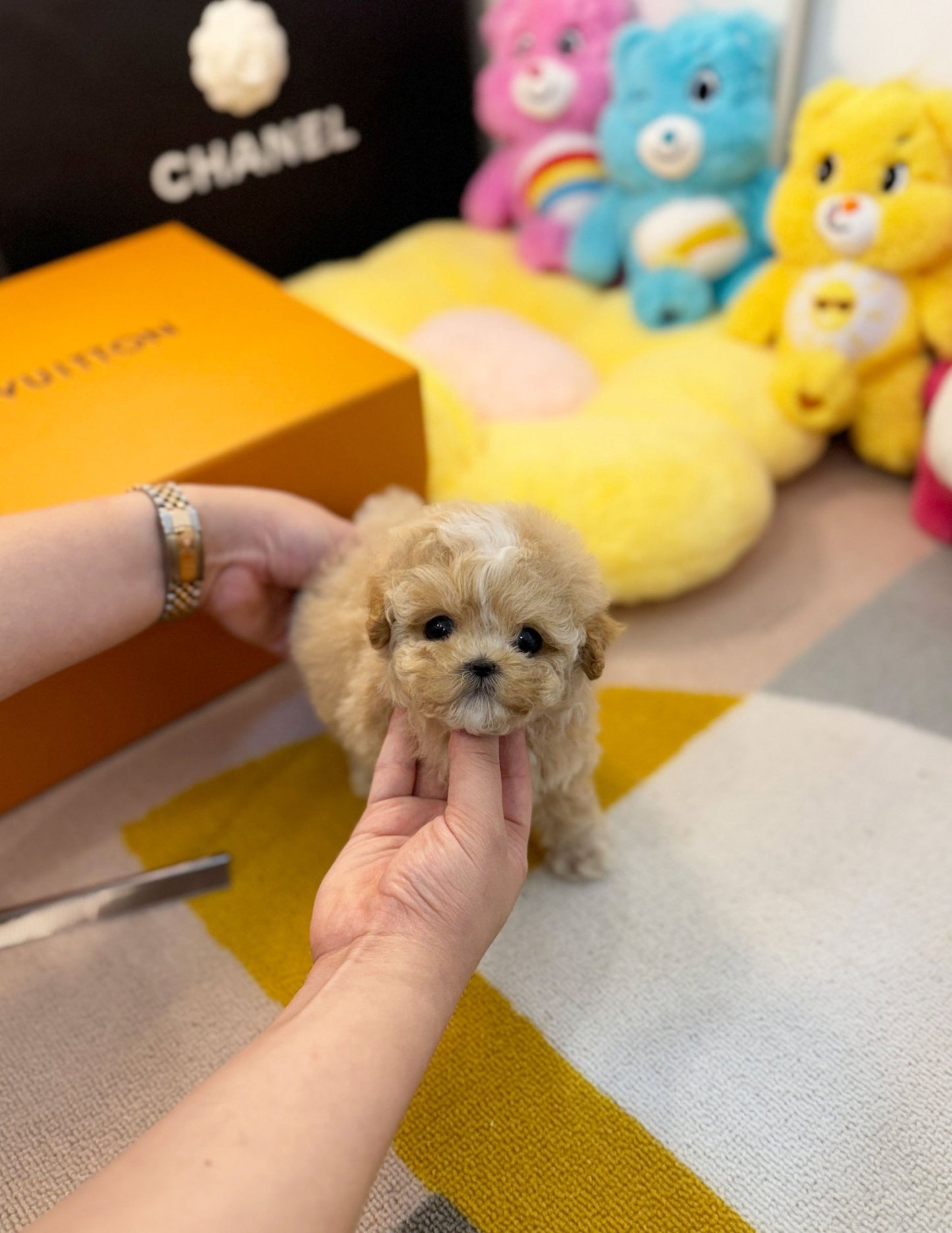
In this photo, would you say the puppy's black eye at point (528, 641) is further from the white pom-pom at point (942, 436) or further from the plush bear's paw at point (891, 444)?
the plush bear's paw at point (891, 444)

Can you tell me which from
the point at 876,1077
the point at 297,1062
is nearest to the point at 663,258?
the point at 876,1077

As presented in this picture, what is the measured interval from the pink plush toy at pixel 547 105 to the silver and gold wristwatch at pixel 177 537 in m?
1.11

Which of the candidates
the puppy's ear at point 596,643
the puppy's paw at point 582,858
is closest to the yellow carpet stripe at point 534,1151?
the puppy's paw at point 582,858

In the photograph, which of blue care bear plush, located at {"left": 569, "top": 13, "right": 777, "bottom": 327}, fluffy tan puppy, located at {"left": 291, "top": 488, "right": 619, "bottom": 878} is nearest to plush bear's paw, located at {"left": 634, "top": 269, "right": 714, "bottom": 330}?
blue care bear plush, located at {"left": 569, "top": 13, "right": 777, "bottom": 327}

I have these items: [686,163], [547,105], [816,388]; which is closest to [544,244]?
[547,105]

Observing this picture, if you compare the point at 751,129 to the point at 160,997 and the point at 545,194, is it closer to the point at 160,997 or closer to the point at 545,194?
the point at 545,194

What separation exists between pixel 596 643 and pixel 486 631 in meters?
0.10

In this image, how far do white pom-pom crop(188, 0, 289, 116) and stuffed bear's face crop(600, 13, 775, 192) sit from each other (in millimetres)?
595

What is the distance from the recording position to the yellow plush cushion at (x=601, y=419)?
1.29 metres

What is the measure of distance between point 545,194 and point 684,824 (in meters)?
1.26

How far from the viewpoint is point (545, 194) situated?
70.6 inches

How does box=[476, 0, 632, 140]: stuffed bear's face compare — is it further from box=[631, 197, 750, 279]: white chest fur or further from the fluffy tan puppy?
the fluffy tan puppy

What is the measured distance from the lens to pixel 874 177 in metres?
1.40

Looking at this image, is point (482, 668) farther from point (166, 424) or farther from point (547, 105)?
point (547, 105)
